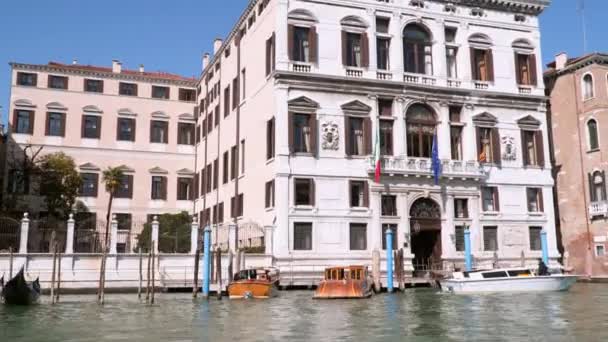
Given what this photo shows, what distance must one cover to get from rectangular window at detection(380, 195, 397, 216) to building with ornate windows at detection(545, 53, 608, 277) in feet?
35.1

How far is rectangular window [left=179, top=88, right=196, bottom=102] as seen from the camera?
4331 cm

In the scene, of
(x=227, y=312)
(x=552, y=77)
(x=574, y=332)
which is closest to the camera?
(x=574, y=332)

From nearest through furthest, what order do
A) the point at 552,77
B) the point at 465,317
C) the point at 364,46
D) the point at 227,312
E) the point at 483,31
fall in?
the point at 465,317
the point at 227,312
the point at 364,46
the point at 483,31
the point at 552,77

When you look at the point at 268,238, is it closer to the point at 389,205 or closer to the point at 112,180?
the point at 389,205

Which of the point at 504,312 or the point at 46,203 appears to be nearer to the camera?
the point at 504,312

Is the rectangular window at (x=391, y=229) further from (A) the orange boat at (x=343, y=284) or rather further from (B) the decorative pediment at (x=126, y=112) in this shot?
(B) the decorative pediment at (x=126, y=112)

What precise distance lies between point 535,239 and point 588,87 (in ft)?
27.6

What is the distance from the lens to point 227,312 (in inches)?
703

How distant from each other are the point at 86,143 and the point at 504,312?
30281mm

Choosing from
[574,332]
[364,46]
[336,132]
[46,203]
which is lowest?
[574,332]

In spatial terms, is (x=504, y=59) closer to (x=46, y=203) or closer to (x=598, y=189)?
(x=598, y=189)

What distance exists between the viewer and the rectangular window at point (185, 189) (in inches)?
1633

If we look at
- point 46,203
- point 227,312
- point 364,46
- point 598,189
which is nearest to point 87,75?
point 46,203

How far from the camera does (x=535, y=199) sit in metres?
31.2
